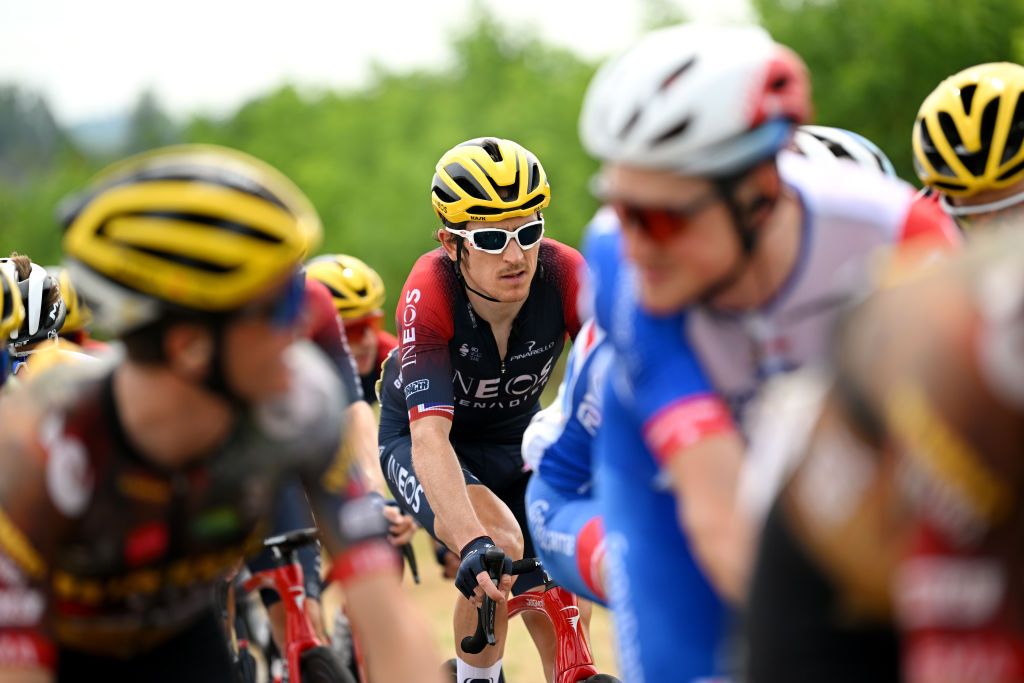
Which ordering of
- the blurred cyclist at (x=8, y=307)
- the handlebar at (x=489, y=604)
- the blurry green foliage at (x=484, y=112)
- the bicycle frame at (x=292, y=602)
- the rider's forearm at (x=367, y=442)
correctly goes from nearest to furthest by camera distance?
the blurred cyclist at (x=8, y=307) → the handlebar at (x=489, y=604) → the bicycle frame at (x=292, y=602) → the rider's forearm at (x=367, y=442) → the blurry green foliage at (x=484, y=112)

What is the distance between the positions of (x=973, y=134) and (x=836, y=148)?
573mm

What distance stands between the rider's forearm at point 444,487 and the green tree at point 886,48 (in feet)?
54.2

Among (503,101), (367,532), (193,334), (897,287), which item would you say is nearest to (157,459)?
(193,334)

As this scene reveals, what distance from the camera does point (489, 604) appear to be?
6.33m

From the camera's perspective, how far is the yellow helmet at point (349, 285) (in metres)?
9.52

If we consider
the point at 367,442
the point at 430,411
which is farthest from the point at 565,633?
the point at 367,442

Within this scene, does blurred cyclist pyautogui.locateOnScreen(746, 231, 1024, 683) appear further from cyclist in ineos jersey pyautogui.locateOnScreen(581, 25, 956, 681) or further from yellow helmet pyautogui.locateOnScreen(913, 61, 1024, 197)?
yellow helmet pyautogui.locateOnScreen(913, 61, 1024, 197)

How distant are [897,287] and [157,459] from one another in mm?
1796

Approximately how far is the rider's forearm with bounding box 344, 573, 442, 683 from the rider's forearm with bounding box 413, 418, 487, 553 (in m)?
3.03

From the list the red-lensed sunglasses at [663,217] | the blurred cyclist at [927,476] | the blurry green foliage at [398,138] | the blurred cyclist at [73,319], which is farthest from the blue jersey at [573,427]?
the blurry green foliage at [398,138]

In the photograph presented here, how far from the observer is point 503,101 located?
2087 inches

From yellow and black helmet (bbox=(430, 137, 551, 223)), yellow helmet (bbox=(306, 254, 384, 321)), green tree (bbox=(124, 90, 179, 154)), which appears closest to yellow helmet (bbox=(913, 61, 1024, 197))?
yellow and black helmet (bbox=(430, 137, 551, 223))

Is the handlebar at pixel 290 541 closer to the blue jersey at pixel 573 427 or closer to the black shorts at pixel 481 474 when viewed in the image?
the black shorts at pixel 481 474

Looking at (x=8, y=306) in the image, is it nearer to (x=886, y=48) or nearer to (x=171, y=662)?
(x=171, y=662)
